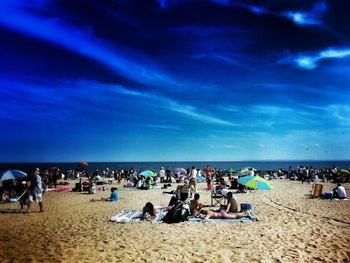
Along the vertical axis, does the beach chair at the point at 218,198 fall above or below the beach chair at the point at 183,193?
below

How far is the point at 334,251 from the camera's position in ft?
24.3

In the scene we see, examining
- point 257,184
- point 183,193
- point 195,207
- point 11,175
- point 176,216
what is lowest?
point 176,216

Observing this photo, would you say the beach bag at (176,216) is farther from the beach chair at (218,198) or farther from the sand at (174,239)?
the beach chair at (218,198)

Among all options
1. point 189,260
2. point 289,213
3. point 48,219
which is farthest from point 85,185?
point 189,260

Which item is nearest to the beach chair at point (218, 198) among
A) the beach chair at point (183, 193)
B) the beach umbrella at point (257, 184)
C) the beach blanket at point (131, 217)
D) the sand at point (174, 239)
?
the beach chair at point (183, 193)

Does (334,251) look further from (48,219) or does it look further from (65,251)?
(48,219)

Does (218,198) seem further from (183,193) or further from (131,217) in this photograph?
(131,217)

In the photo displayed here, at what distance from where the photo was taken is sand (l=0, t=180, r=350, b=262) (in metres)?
7.02

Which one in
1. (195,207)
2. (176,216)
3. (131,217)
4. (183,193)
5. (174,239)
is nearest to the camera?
(174,239)

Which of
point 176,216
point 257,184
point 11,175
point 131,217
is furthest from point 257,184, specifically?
point 11,175

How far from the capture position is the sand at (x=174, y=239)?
23.0 feet

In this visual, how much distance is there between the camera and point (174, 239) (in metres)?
8.52

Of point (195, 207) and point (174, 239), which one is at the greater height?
point (195, 207)

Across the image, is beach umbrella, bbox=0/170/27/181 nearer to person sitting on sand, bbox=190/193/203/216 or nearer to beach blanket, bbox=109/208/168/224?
beach blanket, bbox=109/208/168/224
